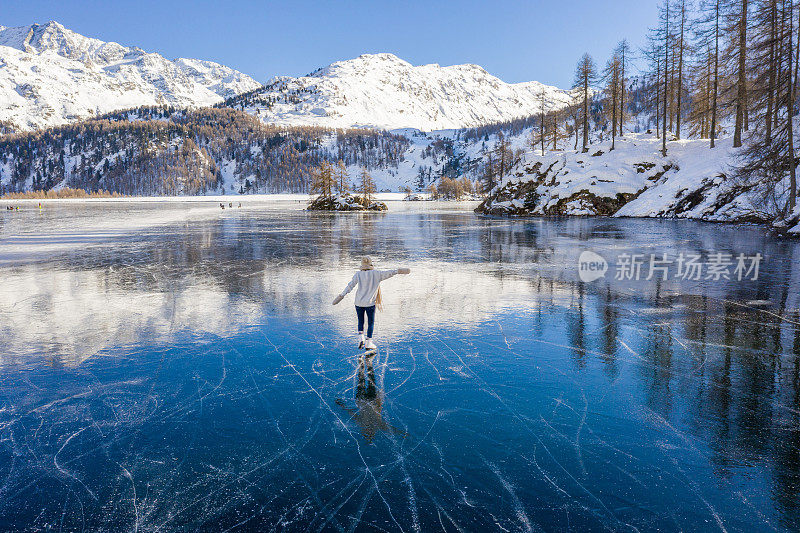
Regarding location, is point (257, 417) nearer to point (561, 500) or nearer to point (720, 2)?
point (561, 500)

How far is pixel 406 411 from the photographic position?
550cm

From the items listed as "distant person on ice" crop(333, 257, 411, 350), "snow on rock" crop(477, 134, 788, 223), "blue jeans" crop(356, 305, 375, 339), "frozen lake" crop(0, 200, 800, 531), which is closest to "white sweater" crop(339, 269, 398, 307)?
"distant person on ice" crop(333, 257, 411, 350)

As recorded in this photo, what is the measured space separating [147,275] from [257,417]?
38.4 feet

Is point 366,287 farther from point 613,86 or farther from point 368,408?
point 613,86

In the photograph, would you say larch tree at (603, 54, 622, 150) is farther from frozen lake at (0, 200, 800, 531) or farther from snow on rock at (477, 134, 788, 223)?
frozen lake at (0, 200, 800, 531)

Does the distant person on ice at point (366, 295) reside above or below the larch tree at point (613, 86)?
below

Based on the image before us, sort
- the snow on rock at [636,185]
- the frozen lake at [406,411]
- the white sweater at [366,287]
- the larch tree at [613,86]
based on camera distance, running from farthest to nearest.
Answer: the larch tree at [613,86], the snow on rock at [636,185], the white sweater at [366,287], the frozen lake at [406,411]

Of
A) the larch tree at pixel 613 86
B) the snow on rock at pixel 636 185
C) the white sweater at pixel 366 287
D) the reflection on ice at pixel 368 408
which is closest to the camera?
the reflection on ice at pixel 368 408

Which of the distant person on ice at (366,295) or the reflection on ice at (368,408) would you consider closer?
the reflection on ice at (368,408)

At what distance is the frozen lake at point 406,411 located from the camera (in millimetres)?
3807

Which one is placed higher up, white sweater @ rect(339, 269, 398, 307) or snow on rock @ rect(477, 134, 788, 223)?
snow on rock @ rect(477, 134, 788, 223)

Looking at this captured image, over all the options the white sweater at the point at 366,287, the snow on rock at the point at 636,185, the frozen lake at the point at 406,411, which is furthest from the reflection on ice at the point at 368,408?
the snow on rock at the point at 636,185

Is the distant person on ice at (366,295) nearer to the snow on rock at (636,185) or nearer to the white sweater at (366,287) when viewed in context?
the white sweater at (366,287)

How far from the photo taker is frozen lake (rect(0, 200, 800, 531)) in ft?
12.5
